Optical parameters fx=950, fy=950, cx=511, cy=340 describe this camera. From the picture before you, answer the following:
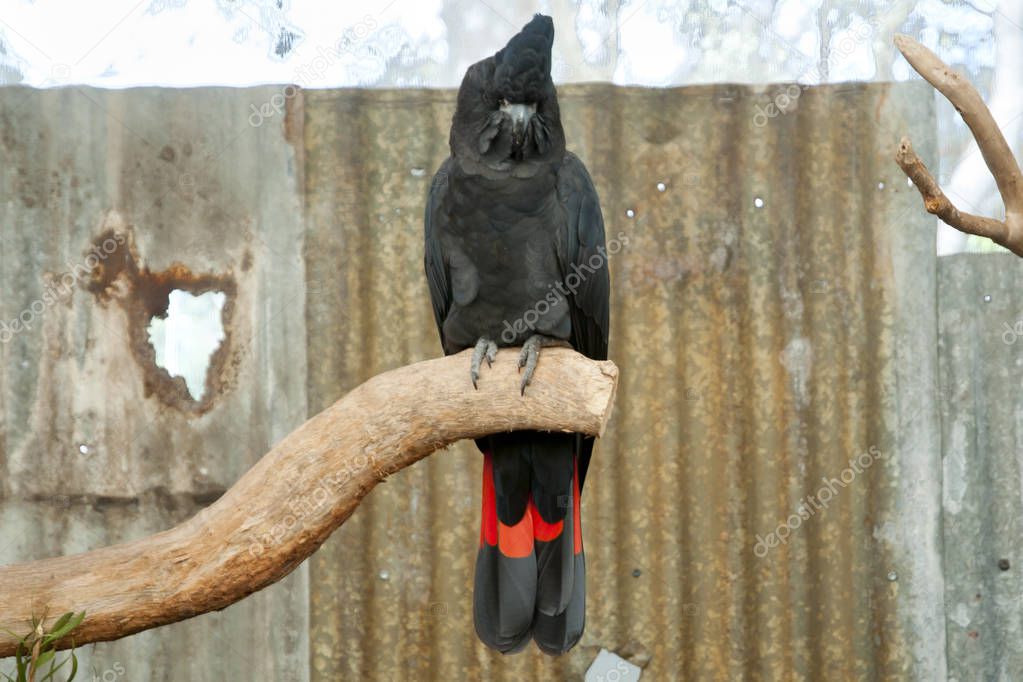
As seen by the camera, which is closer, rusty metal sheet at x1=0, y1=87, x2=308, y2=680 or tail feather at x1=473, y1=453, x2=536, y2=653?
tail feather at x1=473, y1=453, x2=536, y2=653

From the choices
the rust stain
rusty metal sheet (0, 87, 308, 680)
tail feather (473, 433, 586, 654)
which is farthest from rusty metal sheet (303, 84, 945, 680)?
tail feather (473, 433, 586, 654)

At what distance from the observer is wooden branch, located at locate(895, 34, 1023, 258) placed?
6.56 feet

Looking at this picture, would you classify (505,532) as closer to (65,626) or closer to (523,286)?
(523,286)

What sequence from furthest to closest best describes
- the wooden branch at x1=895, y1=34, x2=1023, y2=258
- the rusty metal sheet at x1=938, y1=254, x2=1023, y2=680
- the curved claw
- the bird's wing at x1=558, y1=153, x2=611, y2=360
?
the rusty metal sheet at x1=938, y1=254, x2=1023, y2=680 < the bird's wing at x1=558, y1=153, x2=611, y2=360 < the curved claw < the wooden branch at x1=895, y1=34, x2=1023, y2=258

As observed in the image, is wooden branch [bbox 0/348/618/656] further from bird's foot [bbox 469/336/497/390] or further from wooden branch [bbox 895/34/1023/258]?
wooden branch [bbox 895/34/1023/258]

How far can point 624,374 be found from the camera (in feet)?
10.0

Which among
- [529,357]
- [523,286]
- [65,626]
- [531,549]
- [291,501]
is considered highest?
[523,286]

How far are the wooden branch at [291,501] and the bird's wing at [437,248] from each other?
1.60 feet

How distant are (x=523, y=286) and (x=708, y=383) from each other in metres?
0.90

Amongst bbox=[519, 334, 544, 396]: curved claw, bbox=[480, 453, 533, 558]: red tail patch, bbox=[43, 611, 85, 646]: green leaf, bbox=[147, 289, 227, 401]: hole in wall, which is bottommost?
bbox=[43, 611, 85, 646]: green leaf

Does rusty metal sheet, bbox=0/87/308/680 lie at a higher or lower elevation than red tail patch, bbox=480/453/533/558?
higher

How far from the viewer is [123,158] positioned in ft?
10.1

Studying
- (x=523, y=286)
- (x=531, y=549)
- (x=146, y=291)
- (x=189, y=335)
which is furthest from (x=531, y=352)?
(x=146, y=291)

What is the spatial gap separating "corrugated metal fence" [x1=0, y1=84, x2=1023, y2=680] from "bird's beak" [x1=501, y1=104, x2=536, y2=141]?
754 mm
